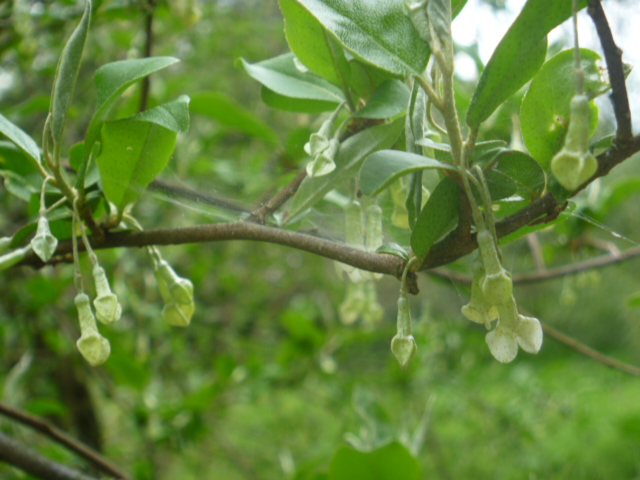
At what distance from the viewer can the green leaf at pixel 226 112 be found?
0.80 m

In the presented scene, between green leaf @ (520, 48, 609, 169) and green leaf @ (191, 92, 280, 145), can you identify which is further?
green leaf @ (191, 92, 280, 145)

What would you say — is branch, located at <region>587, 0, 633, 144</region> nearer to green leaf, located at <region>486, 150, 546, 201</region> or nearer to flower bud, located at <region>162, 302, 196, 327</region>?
green leaf, located at <region>486, 150, 546, 201</region>

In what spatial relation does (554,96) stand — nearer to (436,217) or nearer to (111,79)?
(436,217)

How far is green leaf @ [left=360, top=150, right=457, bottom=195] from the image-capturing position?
242 mm

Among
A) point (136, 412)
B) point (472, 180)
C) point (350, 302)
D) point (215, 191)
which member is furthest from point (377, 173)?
point (136, 412)

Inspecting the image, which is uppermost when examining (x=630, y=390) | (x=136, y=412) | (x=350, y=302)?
(x=350, y=302)

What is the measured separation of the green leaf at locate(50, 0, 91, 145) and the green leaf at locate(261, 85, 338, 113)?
0.16 meters

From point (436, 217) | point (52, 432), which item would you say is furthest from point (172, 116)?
point (52, 432)

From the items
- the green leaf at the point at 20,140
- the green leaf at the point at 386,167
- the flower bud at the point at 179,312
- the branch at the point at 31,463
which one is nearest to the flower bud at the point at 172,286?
the flower bud at the point at 179,312

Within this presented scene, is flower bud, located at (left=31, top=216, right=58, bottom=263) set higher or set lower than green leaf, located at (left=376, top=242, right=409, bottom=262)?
lower

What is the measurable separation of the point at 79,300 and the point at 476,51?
55 cm

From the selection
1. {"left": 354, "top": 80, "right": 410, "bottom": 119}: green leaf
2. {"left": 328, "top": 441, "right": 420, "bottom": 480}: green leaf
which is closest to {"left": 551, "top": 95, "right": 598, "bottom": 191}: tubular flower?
{"left": 354, "top": 80, "right": 410, "bottom": 119}: green leaf

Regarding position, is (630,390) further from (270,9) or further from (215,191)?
(215,191)

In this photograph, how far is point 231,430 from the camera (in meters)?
2.07
